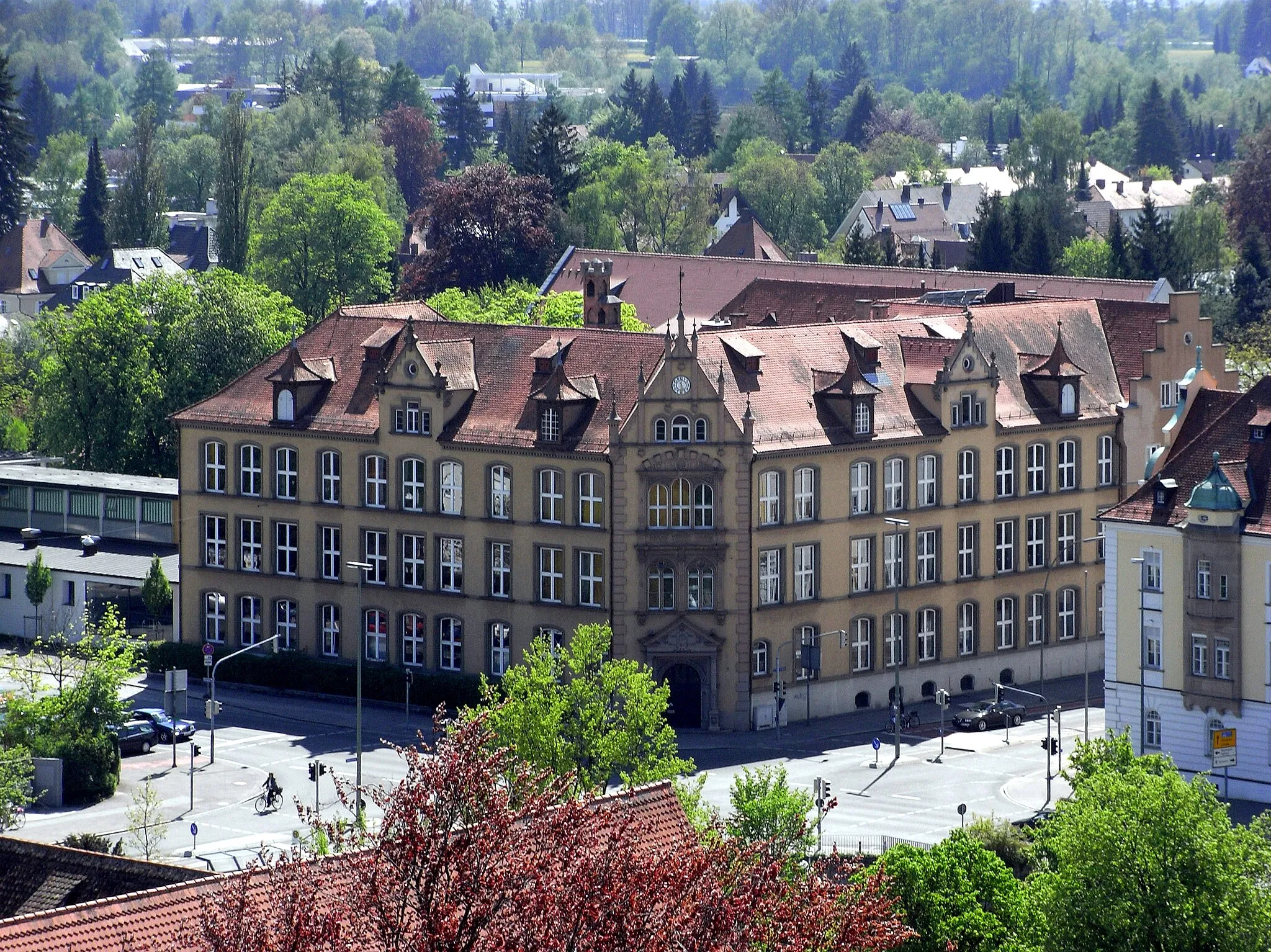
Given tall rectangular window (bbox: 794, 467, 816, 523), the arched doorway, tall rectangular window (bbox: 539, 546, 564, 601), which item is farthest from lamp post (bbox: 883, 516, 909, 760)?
tall rectangular window (bbox: 539, 546, 564, 601)

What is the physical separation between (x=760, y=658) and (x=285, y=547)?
20.6 meters

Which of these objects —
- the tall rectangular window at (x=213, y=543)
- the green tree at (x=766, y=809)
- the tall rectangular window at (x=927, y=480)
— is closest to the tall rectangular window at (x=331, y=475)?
the tall rectangular window at (x=213, y=543)

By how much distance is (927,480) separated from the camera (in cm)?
10775

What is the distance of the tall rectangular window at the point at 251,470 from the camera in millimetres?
111562

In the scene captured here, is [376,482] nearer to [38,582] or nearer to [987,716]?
[38,582]

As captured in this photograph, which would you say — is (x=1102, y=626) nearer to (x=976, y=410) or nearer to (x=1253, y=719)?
(x=976, y=410)

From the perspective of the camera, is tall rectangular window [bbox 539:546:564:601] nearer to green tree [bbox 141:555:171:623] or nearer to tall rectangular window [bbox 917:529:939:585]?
tall rectangular window [bbox 917:529:939:585]

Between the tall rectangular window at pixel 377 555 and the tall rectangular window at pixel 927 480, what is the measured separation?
2061 centimetres

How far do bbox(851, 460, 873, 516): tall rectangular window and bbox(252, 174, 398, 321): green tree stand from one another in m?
86.4

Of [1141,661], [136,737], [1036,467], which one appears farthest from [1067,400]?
[136,737]

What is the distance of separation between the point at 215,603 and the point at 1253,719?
140 feet

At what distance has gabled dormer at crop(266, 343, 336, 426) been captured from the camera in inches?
4338

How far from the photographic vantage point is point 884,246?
607 feet

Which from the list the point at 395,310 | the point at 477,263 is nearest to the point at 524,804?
the point at 395,310
